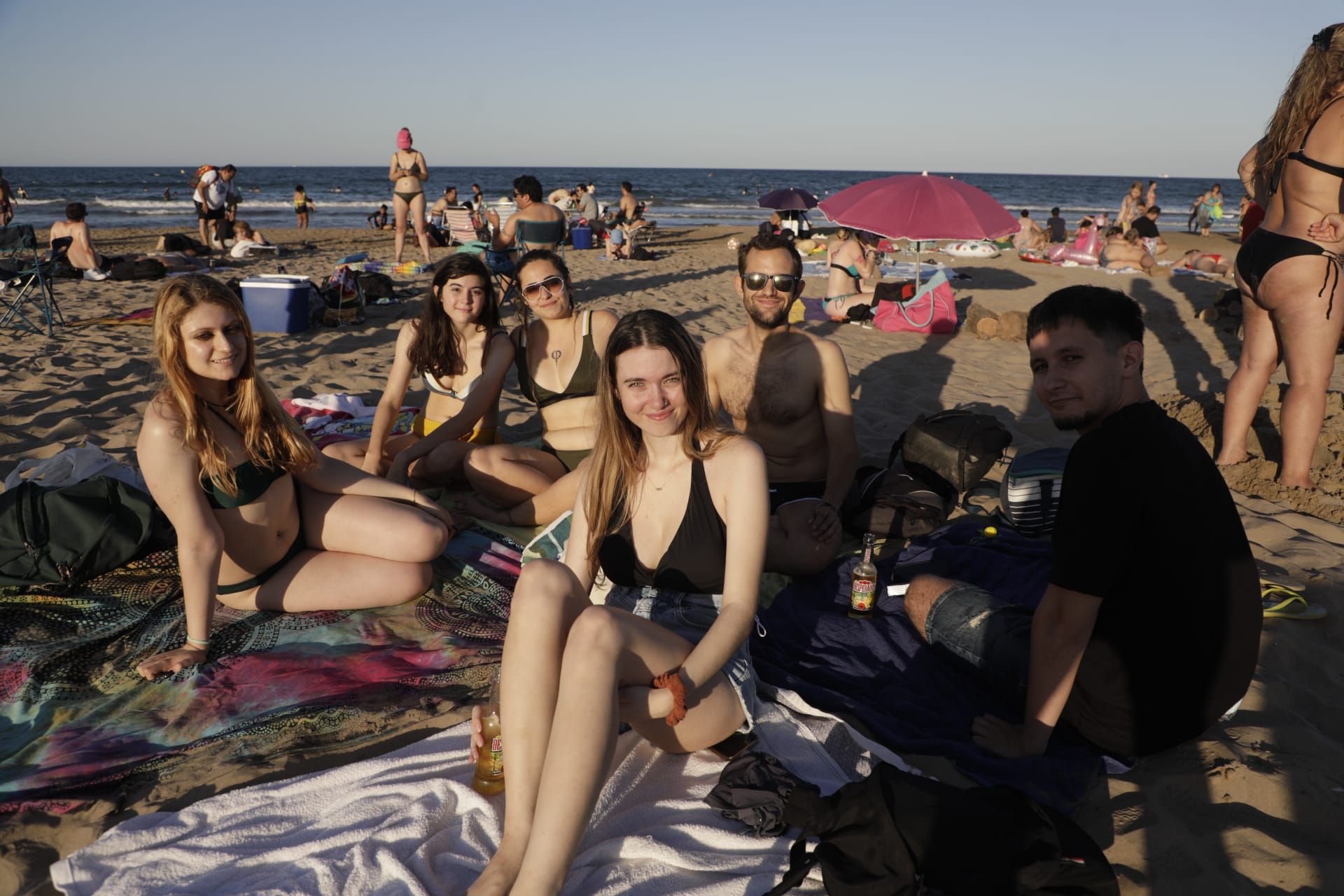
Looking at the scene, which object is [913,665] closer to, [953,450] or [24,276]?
[953,450]

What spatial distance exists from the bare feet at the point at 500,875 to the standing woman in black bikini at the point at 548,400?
2272mm

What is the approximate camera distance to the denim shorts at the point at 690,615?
8.61 feet

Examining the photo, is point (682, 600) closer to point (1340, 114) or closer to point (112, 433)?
point (1340, 114)

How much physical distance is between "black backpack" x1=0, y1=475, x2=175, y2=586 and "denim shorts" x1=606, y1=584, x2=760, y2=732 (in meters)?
2.24

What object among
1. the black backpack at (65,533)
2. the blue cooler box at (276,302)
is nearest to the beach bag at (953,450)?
the black backpack at (65,533)

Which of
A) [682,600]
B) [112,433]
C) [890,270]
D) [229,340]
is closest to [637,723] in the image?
[682,600]

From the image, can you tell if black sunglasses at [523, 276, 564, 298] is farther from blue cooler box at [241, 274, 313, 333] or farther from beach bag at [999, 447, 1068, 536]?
blue cooler box at [241, 274, 313, 333]

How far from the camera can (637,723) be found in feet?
8.12

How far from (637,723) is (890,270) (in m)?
11.8

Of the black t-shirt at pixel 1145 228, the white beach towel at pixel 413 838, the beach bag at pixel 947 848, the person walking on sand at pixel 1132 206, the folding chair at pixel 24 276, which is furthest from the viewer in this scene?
the person walking on sand at pixel 1132 206

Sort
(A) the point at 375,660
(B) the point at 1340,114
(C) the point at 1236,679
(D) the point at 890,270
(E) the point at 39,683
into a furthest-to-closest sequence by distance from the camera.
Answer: (D) the point at 890,270
(B) the point at 1340,114
(A) the point at 375,660
(E) the point at 39,683
(C) the point at 1236,679

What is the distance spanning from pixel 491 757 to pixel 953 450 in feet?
10.3

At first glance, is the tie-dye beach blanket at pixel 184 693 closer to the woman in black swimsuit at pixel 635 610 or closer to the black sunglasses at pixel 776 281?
the woman in black swimsuit at pixel 635 610

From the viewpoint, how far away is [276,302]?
8.37m
